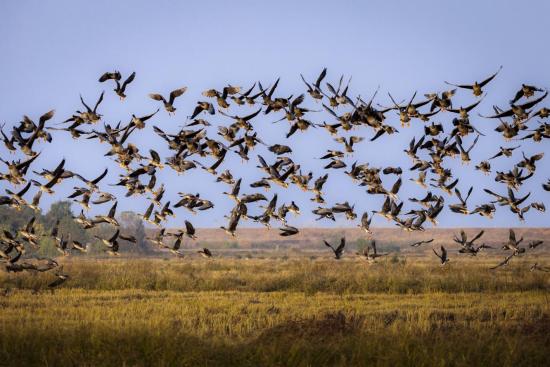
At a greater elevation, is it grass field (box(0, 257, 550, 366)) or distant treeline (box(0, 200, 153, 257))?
distant treeline (box(0, 200, 153, 257))

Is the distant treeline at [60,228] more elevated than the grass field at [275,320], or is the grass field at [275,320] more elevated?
the distant treeline at [60,228]

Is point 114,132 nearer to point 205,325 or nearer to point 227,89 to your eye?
point 227,89

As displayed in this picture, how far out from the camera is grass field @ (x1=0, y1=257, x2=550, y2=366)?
12922 mm

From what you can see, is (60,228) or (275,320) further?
(60,228)

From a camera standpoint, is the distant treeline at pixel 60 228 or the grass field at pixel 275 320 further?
the distant treeline at pixel 60 228

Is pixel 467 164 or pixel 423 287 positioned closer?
pixel 467 164

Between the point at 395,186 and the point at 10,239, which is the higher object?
the point at 395,186

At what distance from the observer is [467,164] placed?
1762 cm

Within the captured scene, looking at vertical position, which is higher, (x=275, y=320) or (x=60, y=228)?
(x=60, y=228)

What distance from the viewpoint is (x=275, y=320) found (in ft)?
62.8

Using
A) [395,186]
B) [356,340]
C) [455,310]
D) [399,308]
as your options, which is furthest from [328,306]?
[356,340]

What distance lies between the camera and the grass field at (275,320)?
12.9 metres

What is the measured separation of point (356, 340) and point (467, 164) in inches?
253

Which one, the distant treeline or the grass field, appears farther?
the distant treeline
